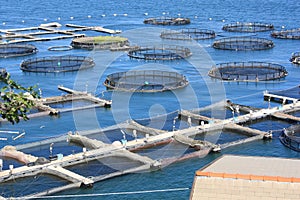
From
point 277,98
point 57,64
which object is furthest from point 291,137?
point 57,64

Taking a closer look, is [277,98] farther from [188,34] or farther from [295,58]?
[188,34]

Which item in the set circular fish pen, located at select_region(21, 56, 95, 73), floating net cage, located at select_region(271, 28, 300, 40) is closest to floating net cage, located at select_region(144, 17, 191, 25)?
floating net cage, located at select_region(271, 28, 300, 40)

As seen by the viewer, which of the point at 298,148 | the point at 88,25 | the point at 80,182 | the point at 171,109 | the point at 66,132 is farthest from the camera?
the point at 88,25

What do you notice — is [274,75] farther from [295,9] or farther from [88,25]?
[295,9]

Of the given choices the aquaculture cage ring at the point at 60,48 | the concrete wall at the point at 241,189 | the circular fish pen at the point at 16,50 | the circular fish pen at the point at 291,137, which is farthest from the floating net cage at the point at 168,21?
the concrete wall at the point at 241,189

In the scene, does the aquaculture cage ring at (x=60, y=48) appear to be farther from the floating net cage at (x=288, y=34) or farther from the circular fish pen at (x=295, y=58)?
the floating net cage at (x=288, y=34)

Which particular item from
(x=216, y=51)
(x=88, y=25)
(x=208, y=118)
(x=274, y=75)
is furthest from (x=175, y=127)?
(x=88, y=25)

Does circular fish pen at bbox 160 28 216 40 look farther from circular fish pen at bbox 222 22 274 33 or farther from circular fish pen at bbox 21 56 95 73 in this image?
circular fish pen at bbox 21 56 95 73
